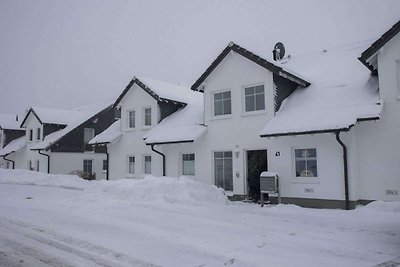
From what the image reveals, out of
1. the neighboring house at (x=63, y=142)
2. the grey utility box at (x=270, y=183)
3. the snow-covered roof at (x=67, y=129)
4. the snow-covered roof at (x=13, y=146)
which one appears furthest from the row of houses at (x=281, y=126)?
the snow-covered roof at (x=13, y=146)

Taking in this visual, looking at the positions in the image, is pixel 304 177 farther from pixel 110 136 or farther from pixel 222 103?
pixel 110 136

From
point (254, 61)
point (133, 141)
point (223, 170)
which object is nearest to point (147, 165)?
point (133, 141)

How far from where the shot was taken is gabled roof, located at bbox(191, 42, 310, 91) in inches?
599

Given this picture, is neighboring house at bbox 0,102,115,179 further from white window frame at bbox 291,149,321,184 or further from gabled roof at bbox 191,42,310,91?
white window frame at bbox 291,149,321,184

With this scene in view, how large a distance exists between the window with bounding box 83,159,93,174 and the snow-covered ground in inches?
715

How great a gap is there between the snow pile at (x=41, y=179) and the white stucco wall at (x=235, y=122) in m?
8.85

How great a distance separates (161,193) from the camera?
549 inches

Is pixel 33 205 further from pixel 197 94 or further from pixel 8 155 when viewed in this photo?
pixel 8 155

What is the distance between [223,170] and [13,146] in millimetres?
29242

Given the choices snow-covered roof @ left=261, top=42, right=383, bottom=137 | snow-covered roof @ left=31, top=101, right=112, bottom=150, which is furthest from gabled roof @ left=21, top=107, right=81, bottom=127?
snow-covered roof @ left=261, top=42, right=383, bottom=137

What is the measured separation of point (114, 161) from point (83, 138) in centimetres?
1018

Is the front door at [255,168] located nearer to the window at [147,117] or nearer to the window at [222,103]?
the window at [222,103]

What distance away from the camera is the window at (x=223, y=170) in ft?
54.9

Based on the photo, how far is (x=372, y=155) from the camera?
12.6 meters
